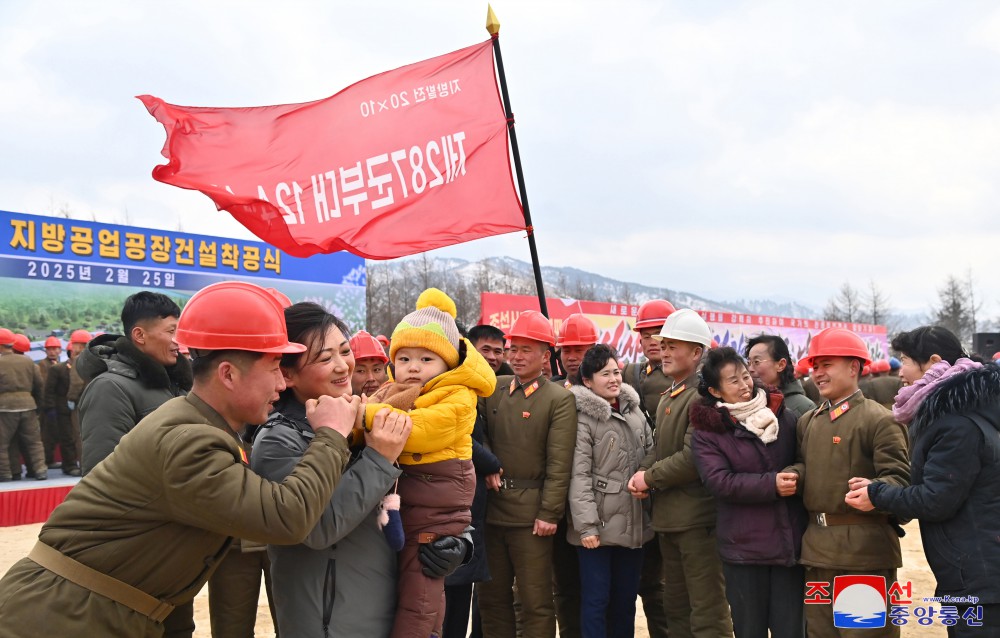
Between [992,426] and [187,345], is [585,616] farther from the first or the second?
[187,345]

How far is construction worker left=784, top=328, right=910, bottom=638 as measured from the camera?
3.78 metres

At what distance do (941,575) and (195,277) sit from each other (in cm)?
1061

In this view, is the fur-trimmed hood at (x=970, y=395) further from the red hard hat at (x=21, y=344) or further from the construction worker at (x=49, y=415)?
the construction worker at (x=49, y=415)

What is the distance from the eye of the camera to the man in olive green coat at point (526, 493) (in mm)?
4578

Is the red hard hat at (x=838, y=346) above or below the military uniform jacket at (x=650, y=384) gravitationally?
above

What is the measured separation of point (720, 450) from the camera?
4137 mm

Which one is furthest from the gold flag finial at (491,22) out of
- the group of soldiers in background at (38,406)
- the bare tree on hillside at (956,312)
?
the bare tree on hillside at (956,312)

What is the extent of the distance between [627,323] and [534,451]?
12.4m

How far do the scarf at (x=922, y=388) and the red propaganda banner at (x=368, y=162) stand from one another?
2618 mm

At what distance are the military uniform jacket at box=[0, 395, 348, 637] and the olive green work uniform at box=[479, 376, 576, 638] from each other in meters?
2.77

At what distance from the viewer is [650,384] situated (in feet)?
19.3

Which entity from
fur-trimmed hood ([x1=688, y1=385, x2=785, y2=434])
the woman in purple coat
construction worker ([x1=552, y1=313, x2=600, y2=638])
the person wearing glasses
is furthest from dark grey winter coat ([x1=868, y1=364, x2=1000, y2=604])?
construction worker ([x1=552, y1=313, x2=600, y2=638])

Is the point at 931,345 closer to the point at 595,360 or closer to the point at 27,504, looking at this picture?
the point at 595,360

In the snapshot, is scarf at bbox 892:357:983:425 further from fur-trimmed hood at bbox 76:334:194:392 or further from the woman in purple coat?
fur-trimmed hood at bbox 76:334:194:392
